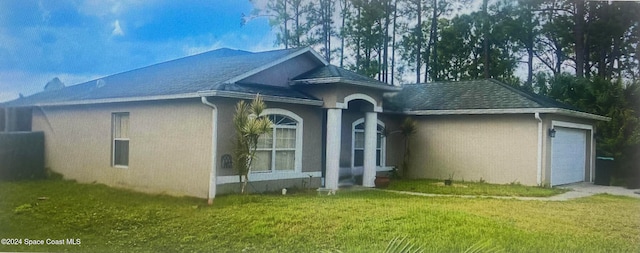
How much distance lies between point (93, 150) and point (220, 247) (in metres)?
1.36

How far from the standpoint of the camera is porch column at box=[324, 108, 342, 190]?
5.57 m

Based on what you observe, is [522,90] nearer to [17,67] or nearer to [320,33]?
[320,33]

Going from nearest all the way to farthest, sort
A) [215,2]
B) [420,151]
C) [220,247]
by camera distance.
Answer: [220,247]
[215,2]
[420,151]

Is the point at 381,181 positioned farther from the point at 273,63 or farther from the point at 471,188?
the point at 273,63

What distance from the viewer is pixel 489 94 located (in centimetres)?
578

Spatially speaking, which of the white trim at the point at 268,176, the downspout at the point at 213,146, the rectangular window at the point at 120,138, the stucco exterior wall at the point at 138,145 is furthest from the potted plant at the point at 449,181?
the rectangular window at the point at 120,138

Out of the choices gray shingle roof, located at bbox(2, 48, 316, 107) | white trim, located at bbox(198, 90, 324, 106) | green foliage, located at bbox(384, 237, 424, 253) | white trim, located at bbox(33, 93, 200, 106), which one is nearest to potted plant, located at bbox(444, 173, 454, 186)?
white trim, located at bbox(198, 90, 324, 106)

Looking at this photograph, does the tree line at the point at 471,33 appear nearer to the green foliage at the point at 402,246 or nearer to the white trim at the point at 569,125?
the green foliage at the point at 402,246

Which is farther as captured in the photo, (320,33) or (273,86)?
(273,86)

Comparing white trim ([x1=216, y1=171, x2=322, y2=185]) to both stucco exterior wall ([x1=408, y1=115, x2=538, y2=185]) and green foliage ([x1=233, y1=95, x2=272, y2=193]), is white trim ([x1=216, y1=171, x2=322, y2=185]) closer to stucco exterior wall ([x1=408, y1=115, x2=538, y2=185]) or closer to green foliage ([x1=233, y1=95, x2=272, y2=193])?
green foliage ([x1=233, y1=95, x2=272, y2=193])

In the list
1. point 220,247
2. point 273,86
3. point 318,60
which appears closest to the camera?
point 220,247

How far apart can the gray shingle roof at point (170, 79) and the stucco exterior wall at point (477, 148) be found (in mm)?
2555

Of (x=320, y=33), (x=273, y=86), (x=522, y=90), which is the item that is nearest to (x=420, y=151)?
(x=522, y=90)

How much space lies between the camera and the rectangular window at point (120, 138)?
4.37 meters
